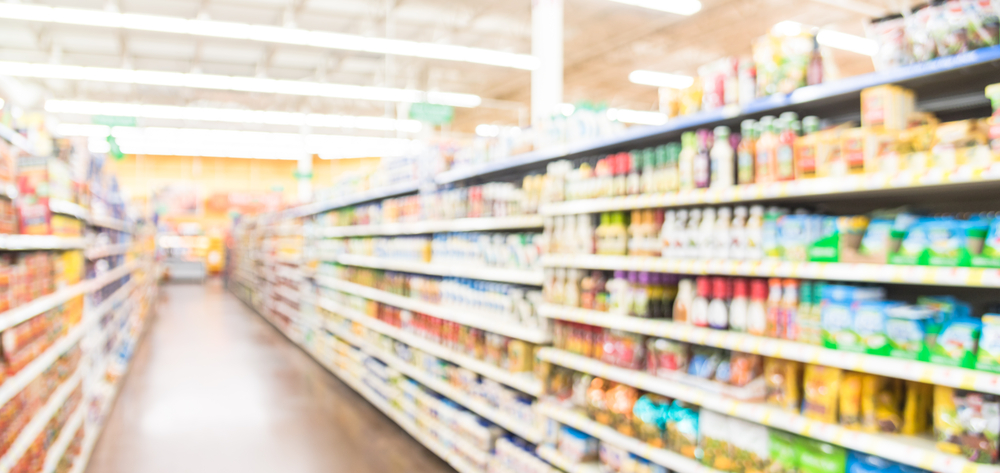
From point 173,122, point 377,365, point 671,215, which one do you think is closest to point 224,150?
point 173,122

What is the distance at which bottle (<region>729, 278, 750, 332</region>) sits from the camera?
2.32 meters

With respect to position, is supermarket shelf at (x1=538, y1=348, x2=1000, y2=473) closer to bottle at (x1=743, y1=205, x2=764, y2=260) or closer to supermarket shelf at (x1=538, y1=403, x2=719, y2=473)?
supermarket shelf at (x1=538, y1=403, x2=719, y2=473)

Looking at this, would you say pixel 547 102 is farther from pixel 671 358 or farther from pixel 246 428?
pixel 246 428

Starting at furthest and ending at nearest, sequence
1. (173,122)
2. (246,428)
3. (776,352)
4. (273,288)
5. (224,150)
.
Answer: (224,150) < (173,122) < (273,288) < (246,428) < (776,352)

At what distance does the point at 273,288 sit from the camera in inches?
461

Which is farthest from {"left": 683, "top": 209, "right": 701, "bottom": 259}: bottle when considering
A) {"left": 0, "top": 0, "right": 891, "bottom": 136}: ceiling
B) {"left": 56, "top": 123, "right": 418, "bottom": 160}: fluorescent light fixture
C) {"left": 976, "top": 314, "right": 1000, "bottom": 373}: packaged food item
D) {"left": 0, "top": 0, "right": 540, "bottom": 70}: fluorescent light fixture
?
{"left": 56, "top": 123, "right": 418, "bottom": 160}: fluorescent light fixture

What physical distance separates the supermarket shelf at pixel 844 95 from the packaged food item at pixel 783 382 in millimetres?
923

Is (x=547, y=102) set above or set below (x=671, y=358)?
above

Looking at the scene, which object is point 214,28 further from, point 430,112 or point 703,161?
point 703,161

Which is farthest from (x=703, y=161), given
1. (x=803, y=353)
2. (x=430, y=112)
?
(x=430, y=112)

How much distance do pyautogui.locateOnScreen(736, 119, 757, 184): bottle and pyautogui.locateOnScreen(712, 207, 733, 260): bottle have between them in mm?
139

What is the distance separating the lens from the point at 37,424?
10.2ft

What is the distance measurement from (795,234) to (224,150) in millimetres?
23577

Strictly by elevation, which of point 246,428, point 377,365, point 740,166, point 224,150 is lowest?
point 246,428
